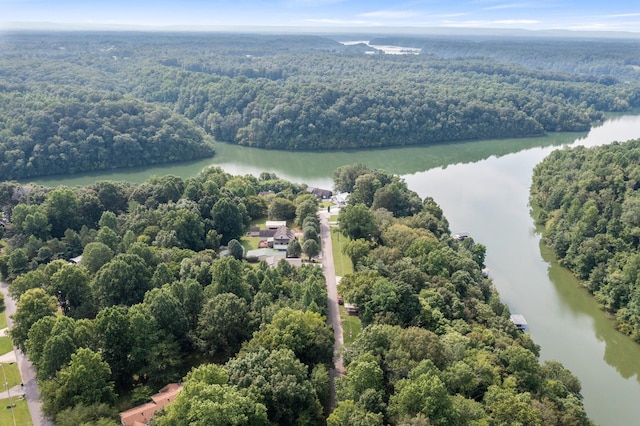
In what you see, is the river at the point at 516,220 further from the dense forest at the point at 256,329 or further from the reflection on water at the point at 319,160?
the dense forest at the point at 256,329

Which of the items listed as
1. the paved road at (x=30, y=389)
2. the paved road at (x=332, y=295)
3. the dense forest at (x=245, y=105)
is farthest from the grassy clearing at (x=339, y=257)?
the dense forest at (x=245, y=105)

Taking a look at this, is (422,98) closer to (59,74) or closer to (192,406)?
(59,74)

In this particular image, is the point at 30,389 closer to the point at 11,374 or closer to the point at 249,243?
the point at 11,374

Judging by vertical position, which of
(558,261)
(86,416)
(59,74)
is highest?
(59,74)

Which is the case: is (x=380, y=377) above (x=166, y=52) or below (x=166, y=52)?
below

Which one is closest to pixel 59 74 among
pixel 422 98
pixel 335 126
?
pixel 335 126
